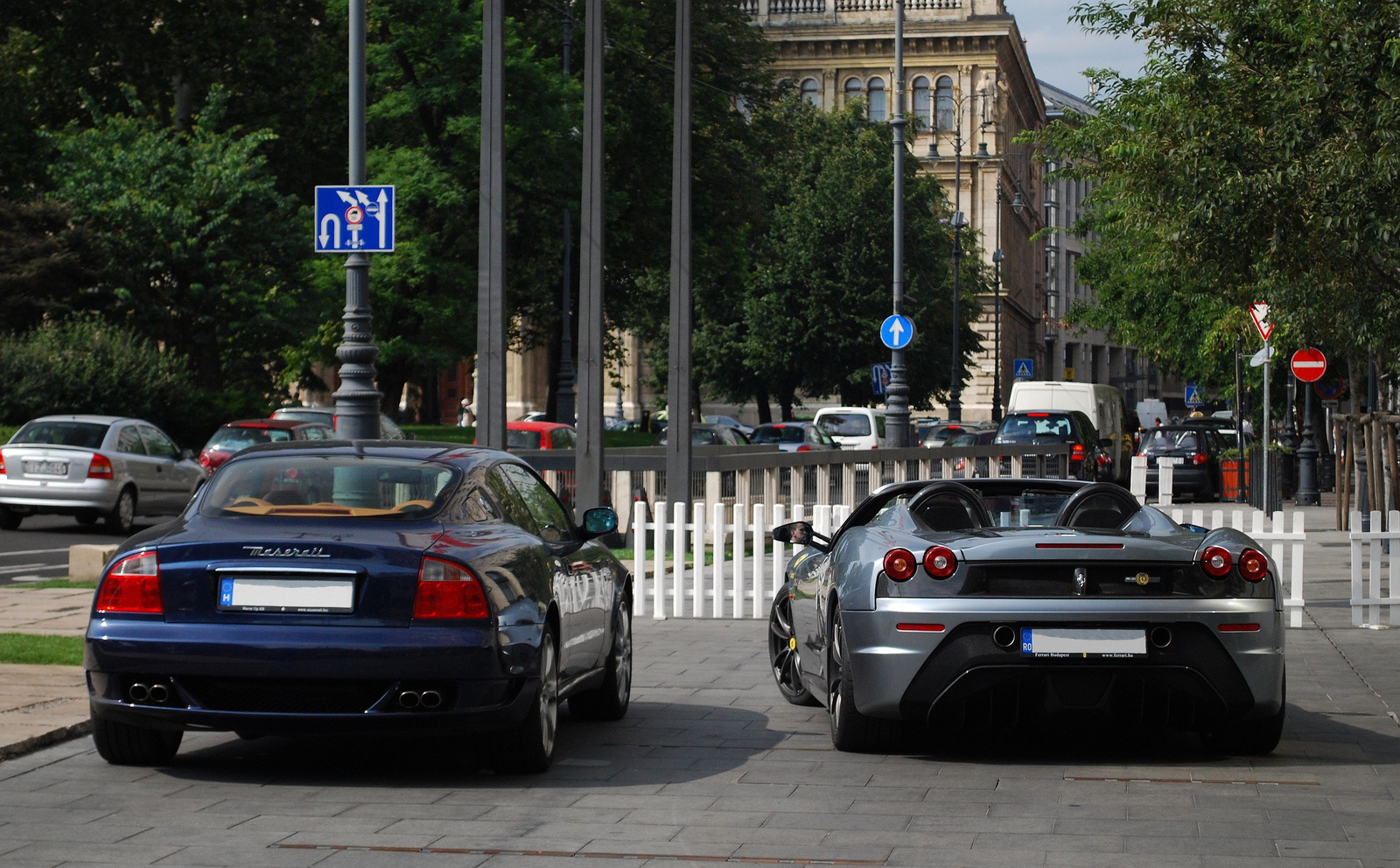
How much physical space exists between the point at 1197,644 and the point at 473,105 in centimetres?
3228

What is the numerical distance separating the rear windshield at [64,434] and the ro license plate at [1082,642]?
1986 centimetres

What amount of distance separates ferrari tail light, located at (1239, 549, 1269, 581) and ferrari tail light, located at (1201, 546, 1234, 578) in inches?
2.7

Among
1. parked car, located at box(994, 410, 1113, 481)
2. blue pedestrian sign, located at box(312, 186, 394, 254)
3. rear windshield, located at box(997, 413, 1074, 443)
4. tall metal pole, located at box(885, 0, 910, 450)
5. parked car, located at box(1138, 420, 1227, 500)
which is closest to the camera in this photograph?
blue pedestrian sign, located at box(312, 186, 394, 254)

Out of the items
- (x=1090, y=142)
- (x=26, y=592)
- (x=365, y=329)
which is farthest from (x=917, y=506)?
(x=1090, y=142)

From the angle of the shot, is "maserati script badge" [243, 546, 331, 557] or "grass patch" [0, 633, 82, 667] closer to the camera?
"maserati script badge" [243, 546, 331, 557]

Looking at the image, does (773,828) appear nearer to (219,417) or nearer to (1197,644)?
(1197,644)

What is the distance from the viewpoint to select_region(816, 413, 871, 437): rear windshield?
139 feet

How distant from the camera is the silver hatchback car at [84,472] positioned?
25.0 meters

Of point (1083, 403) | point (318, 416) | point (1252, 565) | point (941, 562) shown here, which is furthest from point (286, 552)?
point (1083, 403)

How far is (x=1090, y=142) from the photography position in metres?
21.5

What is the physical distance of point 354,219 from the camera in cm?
1437

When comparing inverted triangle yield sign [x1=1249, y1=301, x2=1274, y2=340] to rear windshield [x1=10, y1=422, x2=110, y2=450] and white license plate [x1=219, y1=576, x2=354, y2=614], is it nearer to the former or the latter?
rear windshield [x1=10, y1=422, x2=110, y2=450]

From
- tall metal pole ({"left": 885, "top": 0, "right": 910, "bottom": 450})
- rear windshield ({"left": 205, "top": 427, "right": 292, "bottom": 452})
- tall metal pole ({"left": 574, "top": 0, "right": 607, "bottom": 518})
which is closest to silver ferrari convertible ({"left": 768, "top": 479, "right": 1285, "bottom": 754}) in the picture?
tall metal pole ({"left": 574, "top": 0, "right": 607, "bottom": 518})

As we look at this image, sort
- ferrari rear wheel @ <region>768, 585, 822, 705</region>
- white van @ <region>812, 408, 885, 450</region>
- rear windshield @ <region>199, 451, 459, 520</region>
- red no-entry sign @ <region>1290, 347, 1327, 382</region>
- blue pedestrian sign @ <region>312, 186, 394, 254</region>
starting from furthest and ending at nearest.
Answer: white van @ <region>812, 408, 885, 450</region> → red no-entry sign @ <region>1290, 347, 1327, 382</region> → blue pedestrian sign @ <region>312, 186, 394, 254</region> → ferrari rear wheel @ <region>768, 585, 822, 705</region> → rear windshield @ <region>199, 451, 459, 520</region>
